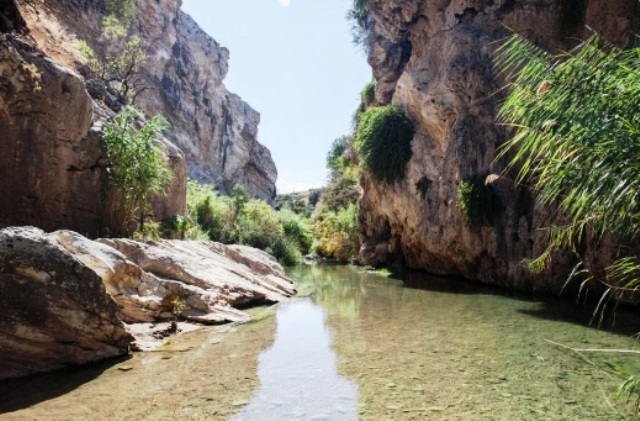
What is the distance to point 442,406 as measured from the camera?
484cm

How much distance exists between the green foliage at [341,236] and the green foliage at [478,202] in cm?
1322

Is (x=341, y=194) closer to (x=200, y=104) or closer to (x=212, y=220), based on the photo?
(x=212, y=220)

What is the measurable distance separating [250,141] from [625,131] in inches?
2759

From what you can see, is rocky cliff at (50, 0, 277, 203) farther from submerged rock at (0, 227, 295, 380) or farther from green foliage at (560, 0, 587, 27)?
green foliage at (560, 0, 587, 27)

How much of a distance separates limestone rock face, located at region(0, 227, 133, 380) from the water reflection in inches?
104

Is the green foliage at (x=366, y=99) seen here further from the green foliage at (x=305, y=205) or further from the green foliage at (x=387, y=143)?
the green foliage at (x=305, y=205)

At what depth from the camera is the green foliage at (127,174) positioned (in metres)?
11.7

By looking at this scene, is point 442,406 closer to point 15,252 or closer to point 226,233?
point 15,252

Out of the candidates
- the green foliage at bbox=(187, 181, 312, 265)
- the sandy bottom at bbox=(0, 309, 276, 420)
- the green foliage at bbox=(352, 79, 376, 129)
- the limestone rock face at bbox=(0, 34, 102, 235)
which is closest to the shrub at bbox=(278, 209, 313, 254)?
the green foliage at bbox=(187, 181, 312, 265)

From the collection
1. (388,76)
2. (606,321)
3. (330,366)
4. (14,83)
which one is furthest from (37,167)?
(388,76)

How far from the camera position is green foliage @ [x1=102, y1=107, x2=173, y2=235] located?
11703 mm

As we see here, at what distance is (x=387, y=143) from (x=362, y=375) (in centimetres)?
1659

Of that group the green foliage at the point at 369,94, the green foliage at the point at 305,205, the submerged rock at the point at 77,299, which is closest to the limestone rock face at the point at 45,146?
the submerged rock at the point at 77,299

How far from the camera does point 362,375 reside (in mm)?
5996
